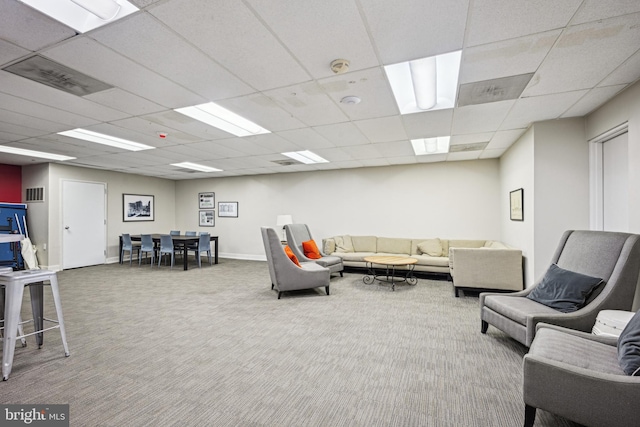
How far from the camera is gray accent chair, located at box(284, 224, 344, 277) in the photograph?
5688 mm

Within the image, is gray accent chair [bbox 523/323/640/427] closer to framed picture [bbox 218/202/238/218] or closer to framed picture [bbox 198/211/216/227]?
framed picture [bbox 218/202/238/218]

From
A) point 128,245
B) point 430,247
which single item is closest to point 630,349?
point 430,247

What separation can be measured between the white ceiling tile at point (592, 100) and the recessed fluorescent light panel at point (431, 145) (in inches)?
61.5

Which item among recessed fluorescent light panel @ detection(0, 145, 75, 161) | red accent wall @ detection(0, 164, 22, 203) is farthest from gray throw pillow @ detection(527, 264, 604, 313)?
red accent wall @ detection(0, 164, 22, 203)

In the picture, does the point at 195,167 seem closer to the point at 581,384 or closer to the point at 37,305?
the point at 37,305

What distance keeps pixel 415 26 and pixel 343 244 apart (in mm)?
5440

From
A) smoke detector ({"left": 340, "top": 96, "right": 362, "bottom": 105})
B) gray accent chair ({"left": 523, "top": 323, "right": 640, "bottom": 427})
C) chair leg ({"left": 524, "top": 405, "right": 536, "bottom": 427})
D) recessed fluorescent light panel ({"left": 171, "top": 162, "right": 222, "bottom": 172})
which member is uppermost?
smoke detector ({"left": 340, "top": 96, "right": 362, "bottom": 105})

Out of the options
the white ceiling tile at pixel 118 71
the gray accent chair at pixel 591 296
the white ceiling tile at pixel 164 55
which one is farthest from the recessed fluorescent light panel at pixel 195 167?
the gray accent chair at pixel 591 296

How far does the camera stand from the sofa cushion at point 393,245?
22.1ft

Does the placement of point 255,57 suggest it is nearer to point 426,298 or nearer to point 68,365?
point 68,365

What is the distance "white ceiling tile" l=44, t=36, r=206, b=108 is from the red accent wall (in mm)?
6531

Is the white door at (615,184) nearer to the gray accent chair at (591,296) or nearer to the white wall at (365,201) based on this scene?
the gray accent chair at (591,296)

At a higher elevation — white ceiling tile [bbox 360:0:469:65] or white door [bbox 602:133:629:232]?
white ceiling tile [bbox 360:0:469:65]

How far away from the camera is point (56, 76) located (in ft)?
8.50
